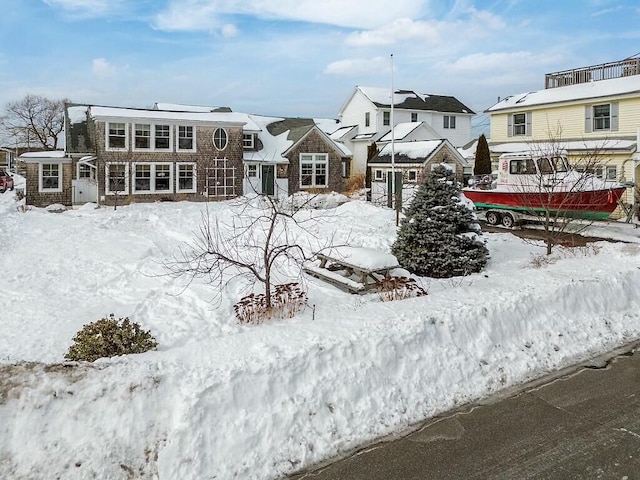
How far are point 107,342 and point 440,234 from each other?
→ 23.7 ft

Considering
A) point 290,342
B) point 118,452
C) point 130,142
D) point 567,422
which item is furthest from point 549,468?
point 130,142

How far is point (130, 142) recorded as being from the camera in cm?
2947

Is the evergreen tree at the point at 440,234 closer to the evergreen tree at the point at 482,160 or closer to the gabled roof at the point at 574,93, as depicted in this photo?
the gabled roof at the point at 574,93

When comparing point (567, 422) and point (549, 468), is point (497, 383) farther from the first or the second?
point (549, 468)

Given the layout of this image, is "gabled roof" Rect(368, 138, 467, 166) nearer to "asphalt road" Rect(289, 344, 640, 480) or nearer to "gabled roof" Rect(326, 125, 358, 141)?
"gabled roof" Rect(326, 125, 358, 141)

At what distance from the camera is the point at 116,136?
1145 inches

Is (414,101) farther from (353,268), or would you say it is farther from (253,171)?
(353,268)

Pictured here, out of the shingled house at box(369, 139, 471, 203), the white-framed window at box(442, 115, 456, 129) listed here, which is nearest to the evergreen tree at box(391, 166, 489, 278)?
the shingled house at box(369, 139, 471, 203)

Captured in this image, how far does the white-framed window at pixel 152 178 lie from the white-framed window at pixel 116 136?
51.0 inches

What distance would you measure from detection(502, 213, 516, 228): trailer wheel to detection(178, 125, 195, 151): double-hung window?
1897 cm

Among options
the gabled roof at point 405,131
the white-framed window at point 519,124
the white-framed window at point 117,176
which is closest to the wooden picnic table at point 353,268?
the white-framed window at point 519,124

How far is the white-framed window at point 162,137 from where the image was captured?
30297 millimetres

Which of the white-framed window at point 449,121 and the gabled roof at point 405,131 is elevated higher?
the white-framed window at point 449,121

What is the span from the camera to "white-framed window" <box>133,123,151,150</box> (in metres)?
29.6
